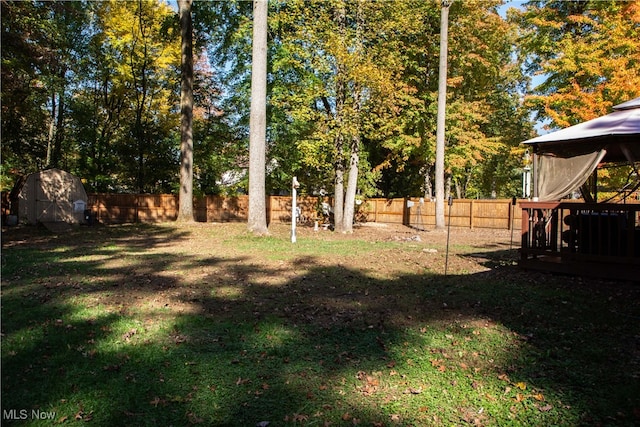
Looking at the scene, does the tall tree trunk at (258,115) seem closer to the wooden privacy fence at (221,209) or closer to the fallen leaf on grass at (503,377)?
the wooden privacy fence at (221,209)

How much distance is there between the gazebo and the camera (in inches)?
273

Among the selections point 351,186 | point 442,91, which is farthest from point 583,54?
point 351,186

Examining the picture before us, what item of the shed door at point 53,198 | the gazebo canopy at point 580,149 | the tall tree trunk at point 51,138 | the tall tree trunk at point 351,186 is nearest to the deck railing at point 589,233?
the gazebo canopy at point 580,149

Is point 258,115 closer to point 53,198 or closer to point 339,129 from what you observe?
point 339,129

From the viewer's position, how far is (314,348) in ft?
13.8

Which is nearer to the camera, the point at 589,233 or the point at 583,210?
the point at 589,233

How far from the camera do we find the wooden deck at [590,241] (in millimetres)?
6887

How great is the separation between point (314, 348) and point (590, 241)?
5744mm

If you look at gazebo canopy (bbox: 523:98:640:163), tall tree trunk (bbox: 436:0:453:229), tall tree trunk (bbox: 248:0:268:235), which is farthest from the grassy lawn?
tall tree trunk (bbox: 436:0:453:229)

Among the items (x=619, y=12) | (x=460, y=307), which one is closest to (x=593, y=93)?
(x=619, y=12)

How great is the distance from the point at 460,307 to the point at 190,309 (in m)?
3.48

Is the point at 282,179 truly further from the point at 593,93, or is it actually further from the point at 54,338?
the point at 54,338

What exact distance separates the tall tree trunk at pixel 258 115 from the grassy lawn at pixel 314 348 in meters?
6.26

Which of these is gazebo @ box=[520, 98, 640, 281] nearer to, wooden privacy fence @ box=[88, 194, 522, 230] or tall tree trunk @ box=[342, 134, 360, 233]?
tall tree trunk @ box=[342, 134, 360, 233]
